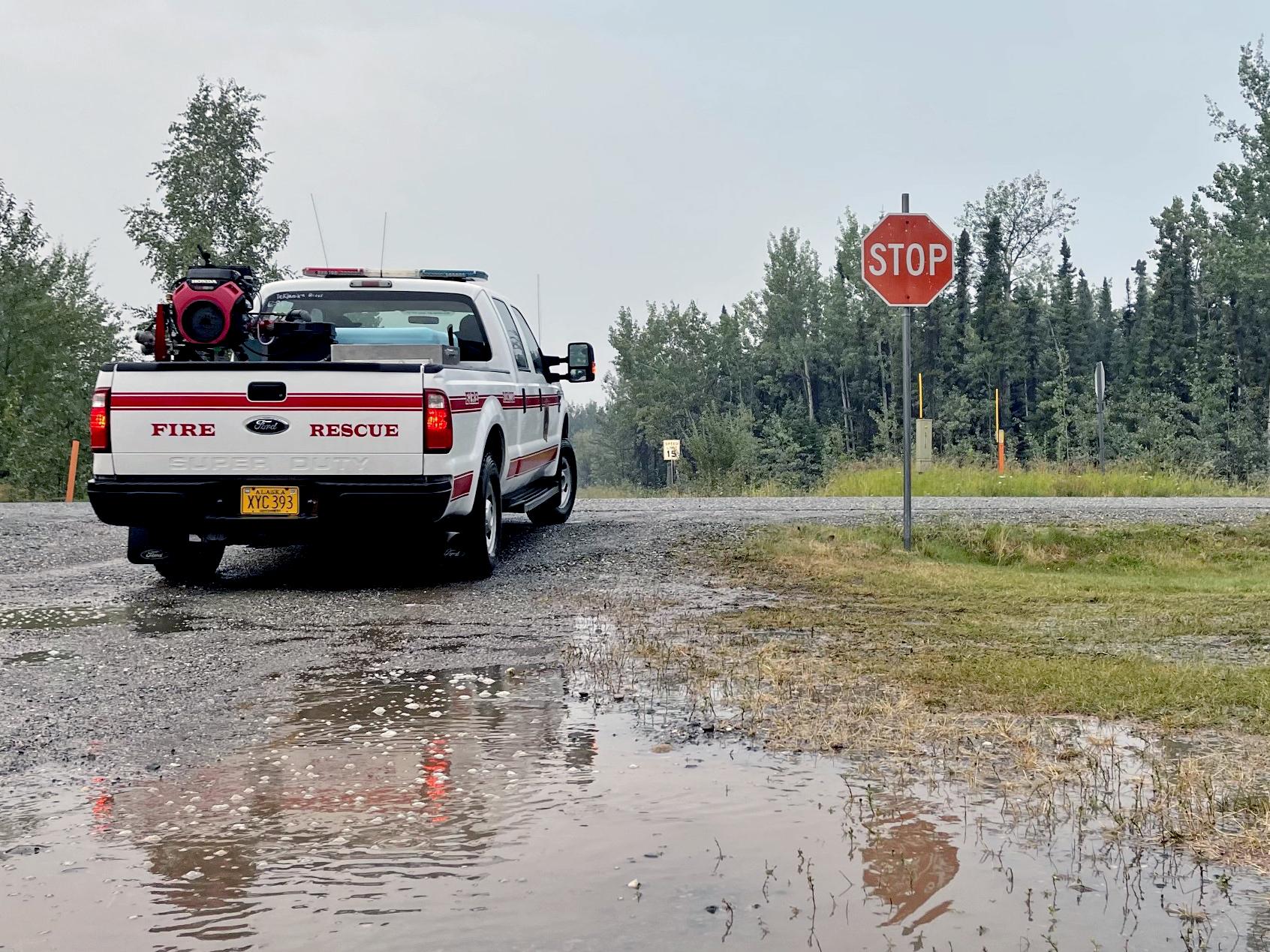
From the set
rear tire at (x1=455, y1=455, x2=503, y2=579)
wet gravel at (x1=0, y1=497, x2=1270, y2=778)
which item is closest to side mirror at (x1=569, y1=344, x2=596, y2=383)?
wet gravel at (x1=0, y1=497, x2=1270, y2=778)

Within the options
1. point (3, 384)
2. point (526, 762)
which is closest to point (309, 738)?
point (526, 762)

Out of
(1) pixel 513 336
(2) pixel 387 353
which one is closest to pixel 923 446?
(1) pixel 513 336

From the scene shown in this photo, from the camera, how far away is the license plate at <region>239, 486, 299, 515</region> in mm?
8977

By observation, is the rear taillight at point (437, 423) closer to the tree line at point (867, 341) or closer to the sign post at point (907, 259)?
the sign post at point (907, 259)

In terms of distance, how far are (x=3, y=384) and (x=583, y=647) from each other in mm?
44286

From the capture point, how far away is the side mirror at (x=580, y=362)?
1265 centimetres

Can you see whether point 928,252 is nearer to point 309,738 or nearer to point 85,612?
point 85,612

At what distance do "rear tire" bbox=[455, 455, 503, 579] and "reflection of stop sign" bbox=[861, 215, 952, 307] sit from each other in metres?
3.93

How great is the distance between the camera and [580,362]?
12695mm

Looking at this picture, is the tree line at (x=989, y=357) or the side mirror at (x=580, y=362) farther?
the tree line at (x=989, y=357)

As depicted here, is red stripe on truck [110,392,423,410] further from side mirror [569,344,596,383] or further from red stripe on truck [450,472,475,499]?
side mirror [569,344,596,383]

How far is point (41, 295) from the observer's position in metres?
47.8

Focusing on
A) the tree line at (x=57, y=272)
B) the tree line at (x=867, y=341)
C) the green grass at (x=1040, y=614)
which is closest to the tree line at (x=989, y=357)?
the tree line at (x=867, y=341)

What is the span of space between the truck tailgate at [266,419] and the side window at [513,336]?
2422 millimetres
